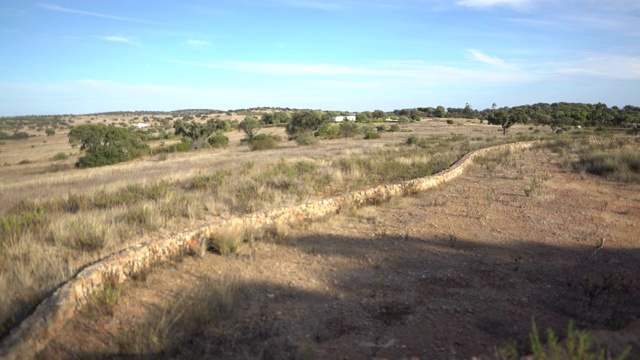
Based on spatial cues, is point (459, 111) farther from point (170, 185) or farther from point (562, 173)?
point (170, 185)

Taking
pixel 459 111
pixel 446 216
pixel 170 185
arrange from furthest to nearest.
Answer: pixel 459 111 < pixel 170 185 < pixel 446 216

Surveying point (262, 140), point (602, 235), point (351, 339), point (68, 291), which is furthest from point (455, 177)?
point (262, 140)

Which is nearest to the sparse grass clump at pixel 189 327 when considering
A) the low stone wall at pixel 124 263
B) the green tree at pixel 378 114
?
the low stone wall at pixel 124 263

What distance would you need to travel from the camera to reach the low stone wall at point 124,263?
140 inches

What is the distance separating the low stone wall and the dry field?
0.60ft

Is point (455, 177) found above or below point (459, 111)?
below

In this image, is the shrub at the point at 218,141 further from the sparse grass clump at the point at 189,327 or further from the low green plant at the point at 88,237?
the sparse grass clump at the point at 189,327

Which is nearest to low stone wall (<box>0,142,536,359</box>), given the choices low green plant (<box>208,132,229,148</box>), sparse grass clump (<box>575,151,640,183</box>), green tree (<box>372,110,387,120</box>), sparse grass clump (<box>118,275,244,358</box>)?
sparse grass clump (<box>118,275,244,358</box>)

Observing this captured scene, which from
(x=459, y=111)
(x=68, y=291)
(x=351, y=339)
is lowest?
(x=351, y=339)

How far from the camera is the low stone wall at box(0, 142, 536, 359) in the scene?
3549 mm

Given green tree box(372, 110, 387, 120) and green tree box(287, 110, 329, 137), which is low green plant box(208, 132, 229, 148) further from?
green tree box(372, 110, 387, 120)

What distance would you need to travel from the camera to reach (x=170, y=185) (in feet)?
37.1

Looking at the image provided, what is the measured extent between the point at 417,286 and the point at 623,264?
3317mm

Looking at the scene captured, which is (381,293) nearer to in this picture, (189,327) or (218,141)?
(189,327)
